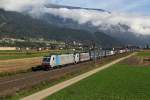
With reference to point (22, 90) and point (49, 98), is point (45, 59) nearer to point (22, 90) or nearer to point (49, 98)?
point (22, 90)

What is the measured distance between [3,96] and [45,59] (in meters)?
47.7

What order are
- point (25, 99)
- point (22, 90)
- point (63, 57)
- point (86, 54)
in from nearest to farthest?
1. point (25, 99)
2. point (22, 90)
3. point (63, 57)
4. point (86, 54)

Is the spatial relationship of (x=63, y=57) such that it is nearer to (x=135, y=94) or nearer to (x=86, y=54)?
(x=86, y=54)

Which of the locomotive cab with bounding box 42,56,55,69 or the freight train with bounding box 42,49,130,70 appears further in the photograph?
the freight train with bounding box 42,49,130,70

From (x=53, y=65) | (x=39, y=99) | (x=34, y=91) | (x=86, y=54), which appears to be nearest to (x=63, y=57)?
(x=53, y=65)

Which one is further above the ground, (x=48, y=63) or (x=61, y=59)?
(x=61, y=59)

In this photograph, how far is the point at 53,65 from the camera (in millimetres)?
80125

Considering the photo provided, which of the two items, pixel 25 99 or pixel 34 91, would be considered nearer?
pixel 25 99

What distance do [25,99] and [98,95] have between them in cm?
675

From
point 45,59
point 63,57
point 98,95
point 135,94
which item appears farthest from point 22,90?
point 63,57

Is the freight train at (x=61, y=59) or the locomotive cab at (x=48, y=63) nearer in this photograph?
the locomotive cab at (x=48, y=63)

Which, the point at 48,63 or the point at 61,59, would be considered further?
the point at 61,59

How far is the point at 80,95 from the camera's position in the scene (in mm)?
33156

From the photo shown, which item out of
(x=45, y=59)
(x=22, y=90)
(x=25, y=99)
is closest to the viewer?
(x=25, y=99)
